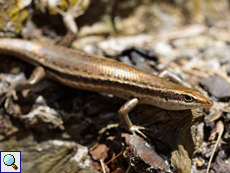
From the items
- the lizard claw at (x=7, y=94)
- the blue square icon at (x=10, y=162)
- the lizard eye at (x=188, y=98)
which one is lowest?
the blue square icon at (x=10, y=162)

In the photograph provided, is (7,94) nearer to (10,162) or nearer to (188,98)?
(10,162)

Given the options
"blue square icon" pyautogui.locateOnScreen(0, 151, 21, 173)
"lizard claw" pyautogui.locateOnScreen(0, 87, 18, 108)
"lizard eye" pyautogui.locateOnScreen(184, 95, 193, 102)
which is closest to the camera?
"lizard eye" pyautogui.locateOnScreen(184, 95, 193, 102)

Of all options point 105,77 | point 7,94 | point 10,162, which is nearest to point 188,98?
point 105,77

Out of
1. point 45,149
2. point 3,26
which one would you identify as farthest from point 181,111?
point 3,26

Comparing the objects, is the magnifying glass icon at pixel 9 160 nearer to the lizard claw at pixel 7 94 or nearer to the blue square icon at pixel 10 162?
the blue square icon at pixel 10 162

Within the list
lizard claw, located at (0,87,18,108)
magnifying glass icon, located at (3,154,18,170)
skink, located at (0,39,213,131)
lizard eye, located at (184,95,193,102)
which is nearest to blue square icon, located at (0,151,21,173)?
magnifying glass icon, located at (3,154,18,170)

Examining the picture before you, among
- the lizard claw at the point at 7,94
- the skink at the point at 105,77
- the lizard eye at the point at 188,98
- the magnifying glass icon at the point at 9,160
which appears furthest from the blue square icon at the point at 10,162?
the lizard eye at the point at 188,98

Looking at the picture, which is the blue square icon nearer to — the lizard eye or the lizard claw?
the lizard claw
